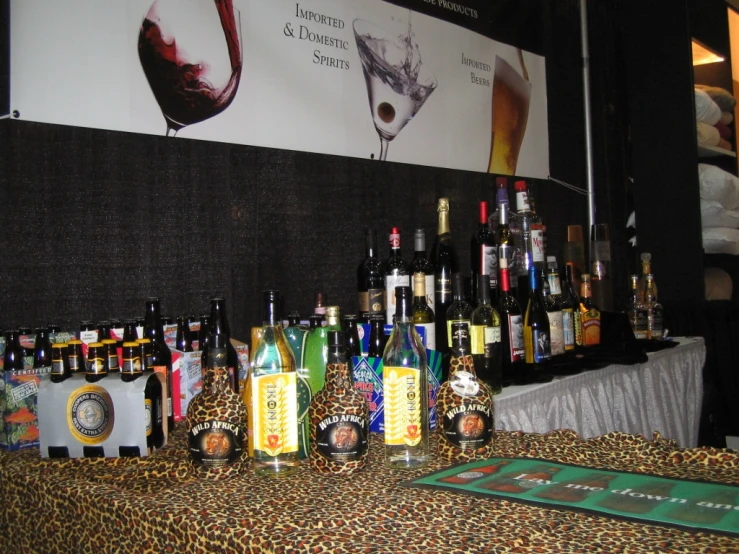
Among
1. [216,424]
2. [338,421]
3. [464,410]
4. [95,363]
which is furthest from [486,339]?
[95,363]

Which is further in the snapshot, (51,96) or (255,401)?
(51,96)

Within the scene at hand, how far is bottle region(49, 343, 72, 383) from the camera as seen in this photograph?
120cm

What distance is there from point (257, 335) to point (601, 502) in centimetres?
62

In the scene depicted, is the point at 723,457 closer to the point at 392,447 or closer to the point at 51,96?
the point at 392,447

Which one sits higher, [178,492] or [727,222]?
[727,222]

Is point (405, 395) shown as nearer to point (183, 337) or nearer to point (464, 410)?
point (464, 410)

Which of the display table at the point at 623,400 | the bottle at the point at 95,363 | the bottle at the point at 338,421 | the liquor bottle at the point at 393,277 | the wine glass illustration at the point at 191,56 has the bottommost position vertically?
the display table at the point at 623,400

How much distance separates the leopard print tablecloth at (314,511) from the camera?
73cm

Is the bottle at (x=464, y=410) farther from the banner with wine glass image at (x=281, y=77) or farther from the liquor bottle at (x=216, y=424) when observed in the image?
the banner with wine glass image at (x=281, y=77)

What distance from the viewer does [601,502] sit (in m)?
0.82

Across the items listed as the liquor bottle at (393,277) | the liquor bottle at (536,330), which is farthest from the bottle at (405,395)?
the liquor bottle at (536,330)

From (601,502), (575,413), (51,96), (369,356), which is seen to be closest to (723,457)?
(601,502)

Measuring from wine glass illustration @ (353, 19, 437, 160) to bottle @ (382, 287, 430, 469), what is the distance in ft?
5.27

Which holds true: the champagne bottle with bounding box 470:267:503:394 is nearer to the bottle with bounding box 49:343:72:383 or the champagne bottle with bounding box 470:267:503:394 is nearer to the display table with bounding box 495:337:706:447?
the display table with bounding box 495:337:706:447
